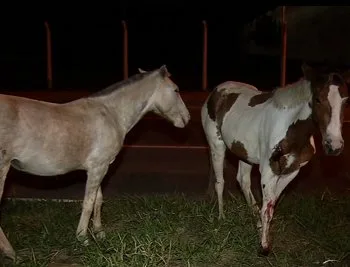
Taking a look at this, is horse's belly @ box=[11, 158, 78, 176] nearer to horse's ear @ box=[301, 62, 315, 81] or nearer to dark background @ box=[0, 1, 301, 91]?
horse's ear @ box=[301, 62, 315, 81]

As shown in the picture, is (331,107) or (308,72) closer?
(331,107)

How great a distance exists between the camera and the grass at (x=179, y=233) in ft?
20.0

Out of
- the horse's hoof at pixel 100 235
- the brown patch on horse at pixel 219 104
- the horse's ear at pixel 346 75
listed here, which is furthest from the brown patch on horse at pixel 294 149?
the horse's hoof at pixel 100 235

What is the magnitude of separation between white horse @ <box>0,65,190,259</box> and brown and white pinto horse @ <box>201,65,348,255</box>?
2.01ft

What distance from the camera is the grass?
6.09 meters

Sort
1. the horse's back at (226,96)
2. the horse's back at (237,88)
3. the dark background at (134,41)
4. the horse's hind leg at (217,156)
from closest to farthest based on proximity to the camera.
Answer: the horse's back at (226,96) → the horse's back at (237,88) → the horse's hind leg at (217,156) → the dark background at (134,41)

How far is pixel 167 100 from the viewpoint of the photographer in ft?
22.6

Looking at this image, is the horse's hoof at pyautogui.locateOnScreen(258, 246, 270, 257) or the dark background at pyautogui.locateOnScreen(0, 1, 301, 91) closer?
Result: the horse's hoof at pyautogui.locateOnScreen(258, 246, 270, 257)

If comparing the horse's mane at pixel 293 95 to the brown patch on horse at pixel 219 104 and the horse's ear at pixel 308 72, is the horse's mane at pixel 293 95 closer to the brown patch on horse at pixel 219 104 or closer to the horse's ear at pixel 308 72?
the horse's ear at pixel 308 72

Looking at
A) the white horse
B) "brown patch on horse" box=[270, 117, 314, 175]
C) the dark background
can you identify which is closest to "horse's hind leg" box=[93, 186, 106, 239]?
the white horse

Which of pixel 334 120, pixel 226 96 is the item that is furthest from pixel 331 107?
pixel 226 96

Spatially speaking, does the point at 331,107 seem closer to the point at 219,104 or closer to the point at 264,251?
the point at 264,251

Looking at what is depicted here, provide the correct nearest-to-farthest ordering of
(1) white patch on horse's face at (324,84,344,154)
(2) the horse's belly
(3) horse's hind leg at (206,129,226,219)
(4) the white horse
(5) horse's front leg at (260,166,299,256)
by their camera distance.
→ 1. (1) white patch on horse's face at (324,84,344,154)
2. (4) the white horse
3. (2) the horse's belly
4. (5) horse's front leg at (260,166,299,256)
5. (3) horse's hind leg at (206,129,226,219)

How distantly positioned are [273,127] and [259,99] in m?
0.78
